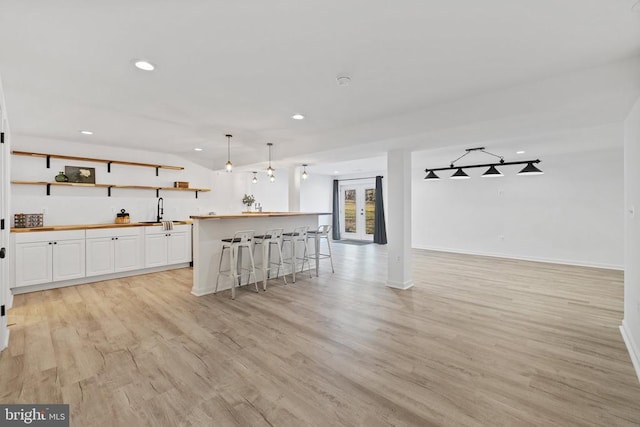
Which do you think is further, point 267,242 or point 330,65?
point 267,242

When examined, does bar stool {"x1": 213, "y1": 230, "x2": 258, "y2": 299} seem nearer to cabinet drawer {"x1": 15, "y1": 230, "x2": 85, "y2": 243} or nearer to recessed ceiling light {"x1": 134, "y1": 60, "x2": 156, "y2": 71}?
recessed ceiling light {"x1": 134, "y1": 60, "x2": 156, "y2": 71}

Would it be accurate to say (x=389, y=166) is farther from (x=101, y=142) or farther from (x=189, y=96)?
(x=101, y=142)

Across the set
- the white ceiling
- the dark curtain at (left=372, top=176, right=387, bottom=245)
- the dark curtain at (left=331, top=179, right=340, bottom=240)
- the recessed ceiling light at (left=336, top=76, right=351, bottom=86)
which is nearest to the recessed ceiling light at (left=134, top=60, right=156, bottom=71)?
the white ceiling

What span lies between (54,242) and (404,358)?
533cm

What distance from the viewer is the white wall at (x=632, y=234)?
98.9 inches

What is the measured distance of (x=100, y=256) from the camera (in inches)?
197

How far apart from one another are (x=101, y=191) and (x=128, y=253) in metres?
1.40

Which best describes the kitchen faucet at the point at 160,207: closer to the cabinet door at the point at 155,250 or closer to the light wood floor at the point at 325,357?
the cabinet door at the point at 155,250

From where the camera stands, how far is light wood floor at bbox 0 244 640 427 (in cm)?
193

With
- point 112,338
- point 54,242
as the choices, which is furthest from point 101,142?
point 112,338

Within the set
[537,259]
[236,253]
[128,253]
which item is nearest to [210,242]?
[236,253]

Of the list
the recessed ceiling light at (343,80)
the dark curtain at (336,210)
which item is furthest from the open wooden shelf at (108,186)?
the dark curtain at (336,210)

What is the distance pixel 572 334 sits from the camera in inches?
121

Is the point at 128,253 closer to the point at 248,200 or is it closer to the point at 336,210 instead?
the point at 248,200
